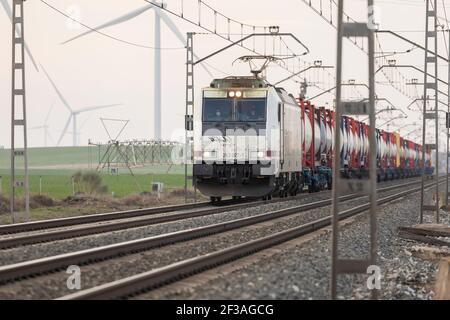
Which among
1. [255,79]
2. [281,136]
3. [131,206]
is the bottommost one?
[131,206]

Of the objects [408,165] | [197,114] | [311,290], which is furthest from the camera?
[408,165]

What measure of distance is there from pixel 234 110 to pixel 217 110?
0.59 m

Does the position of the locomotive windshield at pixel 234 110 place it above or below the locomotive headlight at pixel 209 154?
above

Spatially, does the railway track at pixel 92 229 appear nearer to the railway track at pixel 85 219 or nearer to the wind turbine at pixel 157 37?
the railway track at pixel 85 219

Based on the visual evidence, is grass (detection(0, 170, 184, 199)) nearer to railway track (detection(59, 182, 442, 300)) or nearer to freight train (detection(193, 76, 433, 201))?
freight train (detection(193, 76, 433, 201))

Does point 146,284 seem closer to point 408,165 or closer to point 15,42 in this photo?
point 15,42

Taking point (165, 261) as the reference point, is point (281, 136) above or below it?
above

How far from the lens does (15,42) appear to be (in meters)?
22.4

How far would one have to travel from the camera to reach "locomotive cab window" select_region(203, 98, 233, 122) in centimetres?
2906

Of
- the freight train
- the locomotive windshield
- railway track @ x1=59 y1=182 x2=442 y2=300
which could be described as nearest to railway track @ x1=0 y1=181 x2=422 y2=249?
the freight train

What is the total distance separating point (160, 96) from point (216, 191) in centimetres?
4669

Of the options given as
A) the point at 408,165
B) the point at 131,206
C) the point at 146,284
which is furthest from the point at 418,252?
the point at 408,165

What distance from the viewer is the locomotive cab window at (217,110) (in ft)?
95.3

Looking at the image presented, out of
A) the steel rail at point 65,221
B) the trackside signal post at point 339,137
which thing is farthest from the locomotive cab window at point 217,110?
the trackside signal post at point 339,137
